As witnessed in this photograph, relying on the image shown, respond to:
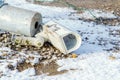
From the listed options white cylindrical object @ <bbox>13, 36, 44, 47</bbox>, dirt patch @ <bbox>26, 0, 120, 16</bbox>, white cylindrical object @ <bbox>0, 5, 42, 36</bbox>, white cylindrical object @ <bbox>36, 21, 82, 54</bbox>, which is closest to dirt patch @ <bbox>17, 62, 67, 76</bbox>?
white cylindrical object @ <bbox>36, 21, 82, 54</bbox>

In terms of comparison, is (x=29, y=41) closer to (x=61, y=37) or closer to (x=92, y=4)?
(x=61, y=37)

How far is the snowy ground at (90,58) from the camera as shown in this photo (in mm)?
7641

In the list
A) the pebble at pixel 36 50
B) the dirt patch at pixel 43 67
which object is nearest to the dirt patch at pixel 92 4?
the pebble at pixel 36 50

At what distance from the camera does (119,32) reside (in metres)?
10.6

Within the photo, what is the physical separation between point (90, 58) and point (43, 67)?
Answer: 1173 mm

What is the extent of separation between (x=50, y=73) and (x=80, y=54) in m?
1.22

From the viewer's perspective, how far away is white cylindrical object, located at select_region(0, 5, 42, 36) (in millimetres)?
8914

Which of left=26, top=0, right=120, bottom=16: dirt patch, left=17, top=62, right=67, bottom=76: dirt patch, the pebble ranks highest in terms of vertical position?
left=26, top=0, right=120, bottom=16: dirt patch

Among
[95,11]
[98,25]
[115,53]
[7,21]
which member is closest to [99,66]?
[115,53]

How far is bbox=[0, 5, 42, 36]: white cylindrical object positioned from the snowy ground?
0.73m

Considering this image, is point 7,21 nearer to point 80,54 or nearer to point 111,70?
point 80,54

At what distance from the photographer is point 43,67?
318 inches

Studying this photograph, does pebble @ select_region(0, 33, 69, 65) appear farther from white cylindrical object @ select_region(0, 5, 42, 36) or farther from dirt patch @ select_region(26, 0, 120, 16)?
dirt patch @ select_region(26, 0, 120, 16)

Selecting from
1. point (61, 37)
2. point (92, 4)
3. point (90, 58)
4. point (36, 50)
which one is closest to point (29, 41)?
point (36, 50)
